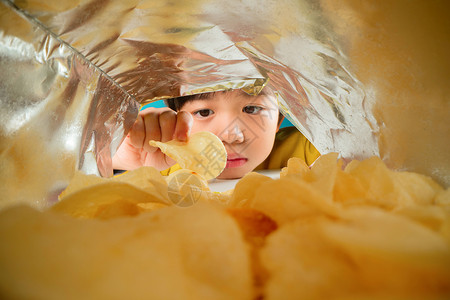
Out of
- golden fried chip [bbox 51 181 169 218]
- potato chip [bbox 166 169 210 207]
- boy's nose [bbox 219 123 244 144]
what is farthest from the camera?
boy's nose [bbox 219 123 244 144]

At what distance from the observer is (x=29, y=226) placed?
19 centimetres

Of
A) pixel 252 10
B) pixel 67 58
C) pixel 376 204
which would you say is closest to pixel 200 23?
pixel 252 10

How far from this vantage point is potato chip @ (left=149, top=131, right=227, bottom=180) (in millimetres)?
658

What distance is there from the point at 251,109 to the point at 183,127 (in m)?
0.47

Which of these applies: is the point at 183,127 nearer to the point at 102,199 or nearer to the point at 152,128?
the point at 152,128

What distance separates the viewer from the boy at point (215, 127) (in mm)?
771

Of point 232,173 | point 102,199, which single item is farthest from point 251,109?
point 102,199

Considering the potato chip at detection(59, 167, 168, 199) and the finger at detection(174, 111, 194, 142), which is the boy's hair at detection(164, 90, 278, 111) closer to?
the finger at detection(174, 111, 194, 142)

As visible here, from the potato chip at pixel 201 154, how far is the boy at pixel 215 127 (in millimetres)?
31

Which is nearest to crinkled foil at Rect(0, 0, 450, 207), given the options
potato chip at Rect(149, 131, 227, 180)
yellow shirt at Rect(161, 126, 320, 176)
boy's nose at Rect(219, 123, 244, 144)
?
potato chip at Rect(149, 131, 227, 180)

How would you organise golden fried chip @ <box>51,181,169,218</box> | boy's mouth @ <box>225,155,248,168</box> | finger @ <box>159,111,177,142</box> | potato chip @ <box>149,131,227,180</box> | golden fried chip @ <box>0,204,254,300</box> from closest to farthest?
golden fried chip @ <box>0,204,254,300</box>, golden fried chip @ <box>51,181,169,218</box>, potato chip @ <box>149,131,227,180</box>, finger @ <box>159,111,177,142</box>, boy's mouth @ <box>225,155,248,168</box>

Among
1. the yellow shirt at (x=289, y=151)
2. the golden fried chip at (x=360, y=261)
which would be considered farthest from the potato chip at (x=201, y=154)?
the yellow shirt at (x=289, y=151)

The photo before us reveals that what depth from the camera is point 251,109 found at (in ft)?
3.73

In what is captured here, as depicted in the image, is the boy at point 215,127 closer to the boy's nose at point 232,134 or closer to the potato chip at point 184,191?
the boy's nose at point 232,134
